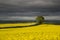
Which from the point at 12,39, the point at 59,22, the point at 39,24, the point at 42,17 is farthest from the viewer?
the point at 59,22

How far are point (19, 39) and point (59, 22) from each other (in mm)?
10953

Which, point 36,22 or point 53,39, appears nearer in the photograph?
point 53,39

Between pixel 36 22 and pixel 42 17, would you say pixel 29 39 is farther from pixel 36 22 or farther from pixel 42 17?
pixel 36 22

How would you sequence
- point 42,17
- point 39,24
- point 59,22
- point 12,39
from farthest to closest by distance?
1. point 59,22
2. point 39,24
3. point 42,17
4. point 12,39

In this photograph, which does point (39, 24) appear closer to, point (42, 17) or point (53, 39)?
point (42, 17)

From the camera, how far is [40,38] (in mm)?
7633

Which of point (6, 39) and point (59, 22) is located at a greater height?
point (6, 39)

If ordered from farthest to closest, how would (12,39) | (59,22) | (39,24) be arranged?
(59,22), (39,24), (12,39)

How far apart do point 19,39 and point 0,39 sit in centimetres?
94

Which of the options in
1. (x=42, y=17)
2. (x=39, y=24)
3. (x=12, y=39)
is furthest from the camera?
(x=39, y=24)

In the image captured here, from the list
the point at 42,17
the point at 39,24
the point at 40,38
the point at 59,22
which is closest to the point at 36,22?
the point at 39,24

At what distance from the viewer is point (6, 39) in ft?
24.1

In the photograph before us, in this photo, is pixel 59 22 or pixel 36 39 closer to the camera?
pixel 36 39

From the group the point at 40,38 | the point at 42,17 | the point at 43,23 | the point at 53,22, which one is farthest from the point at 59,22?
the point at 40,38
